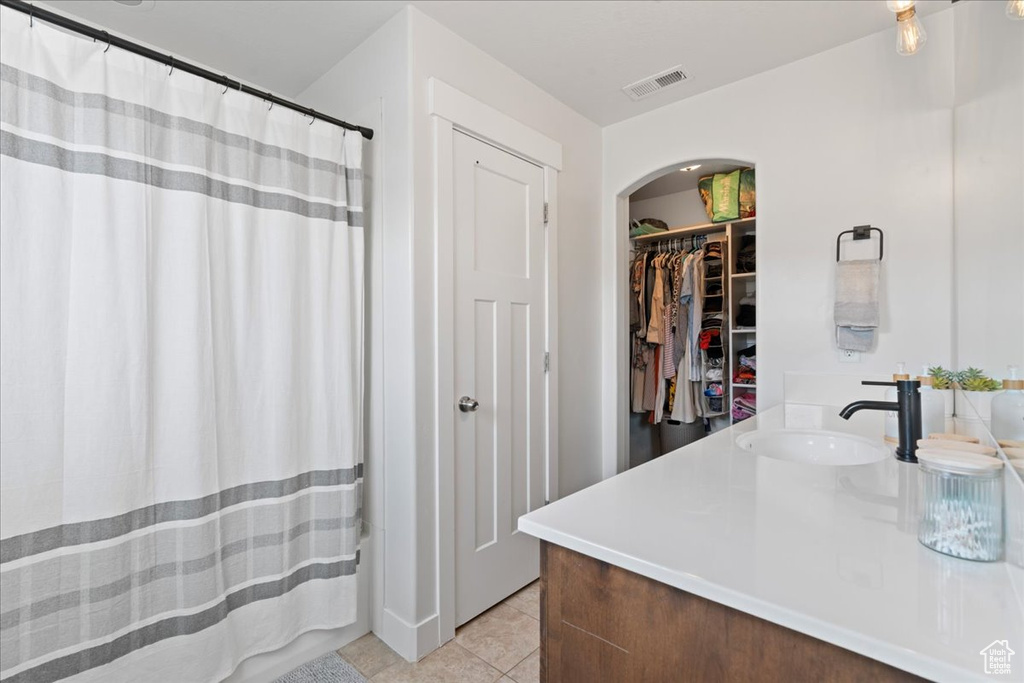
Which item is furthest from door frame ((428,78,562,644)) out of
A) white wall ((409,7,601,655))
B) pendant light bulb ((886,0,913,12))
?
pendant light bulb ((886,0,913,12))

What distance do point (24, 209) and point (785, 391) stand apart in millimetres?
2622

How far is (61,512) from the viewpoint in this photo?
119cm

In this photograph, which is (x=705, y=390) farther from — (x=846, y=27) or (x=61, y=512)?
(x=61, y=512)

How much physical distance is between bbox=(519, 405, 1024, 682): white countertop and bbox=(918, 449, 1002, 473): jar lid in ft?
0.42

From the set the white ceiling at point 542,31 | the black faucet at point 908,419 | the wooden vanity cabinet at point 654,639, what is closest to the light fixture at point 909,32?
the white ceiling at point 542,31

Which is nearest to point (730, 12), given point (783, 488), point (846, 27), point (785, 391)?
point (846, 27)

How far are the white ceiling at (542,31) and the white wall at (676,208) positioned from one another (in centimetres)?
162

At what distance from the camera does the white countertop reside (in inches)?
21.0

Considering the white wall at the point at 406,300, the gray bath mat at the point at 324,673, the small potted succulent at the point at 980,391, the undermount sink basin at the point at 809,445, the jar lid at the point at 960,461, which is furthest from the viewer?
the white wall at the point at 406,300

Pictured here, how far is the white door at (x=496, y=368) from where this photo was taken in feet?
6.32

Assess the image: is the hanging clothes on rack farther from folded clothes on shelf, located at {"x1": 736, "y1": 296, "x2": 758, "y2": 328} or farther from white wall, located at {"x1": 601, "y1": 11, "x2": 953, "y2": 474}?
white wall, located at {"x1": 601, "y1": 11, "x2": 953, "y2": 474}

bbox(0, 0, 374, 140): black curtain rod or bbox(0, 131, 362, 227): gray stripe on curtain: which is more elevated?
bbox(0, 0, 374, 140): black curtain rod

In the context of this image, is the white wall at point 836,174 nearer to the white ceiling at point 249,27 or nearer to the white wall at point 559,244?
the white wall at point 559,244

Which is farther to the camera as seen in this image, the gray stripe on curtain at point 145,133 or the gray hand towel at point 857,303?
the gray hand towel at point 857,303
